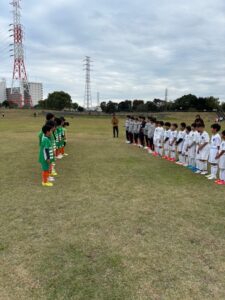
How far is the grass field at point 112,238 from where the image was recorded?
11.1 feet

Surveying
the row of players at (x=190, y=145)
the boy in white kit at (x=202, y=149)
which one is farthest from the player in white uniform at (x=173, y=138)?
the boy in white kit at (x=202, y=149)

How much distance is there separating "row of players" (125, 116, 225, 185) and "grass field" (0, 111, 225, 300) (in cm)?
100

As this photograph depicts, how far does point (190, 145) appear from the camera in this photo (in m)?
10.1

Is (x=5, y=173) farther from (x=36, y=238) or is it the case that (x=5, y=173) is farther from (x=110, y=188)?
(x=36, y=238)

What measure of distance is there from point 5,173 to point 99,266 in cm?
620

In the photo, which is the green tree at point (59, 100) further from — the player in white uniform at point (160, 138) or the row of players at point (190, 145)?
the player in white uniform at point (160, 138)

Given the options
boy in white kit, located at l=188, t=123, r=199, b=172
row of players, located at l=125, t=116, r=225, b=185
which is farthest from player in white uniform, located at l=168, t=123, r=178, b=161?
boy in white kit, located at l=188, t=123, r=199, b=172

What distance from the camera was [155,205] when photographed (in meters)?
6.11

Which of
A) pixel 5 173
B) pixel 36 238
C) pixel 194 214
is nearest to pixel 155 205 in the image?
pixel 194 214

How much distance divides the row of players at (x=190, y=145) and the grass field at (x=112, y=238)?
100 centimetres

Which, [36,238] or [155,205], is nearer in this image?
[36,238]

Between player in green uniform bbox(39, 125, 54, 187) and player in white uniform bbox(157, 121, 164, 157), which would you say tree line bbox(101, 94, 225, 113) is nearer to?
player in white uniform bbox(157, 121, 164, 157)

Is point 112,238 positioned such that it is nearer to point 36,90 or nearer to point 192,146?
point 192,146

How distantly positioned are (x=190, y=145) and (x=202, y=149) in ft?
2.69
